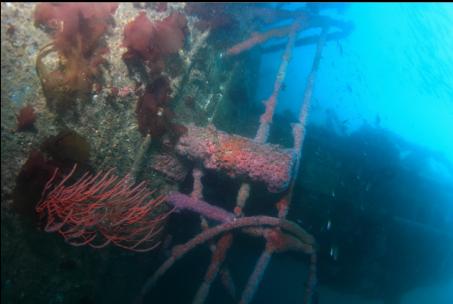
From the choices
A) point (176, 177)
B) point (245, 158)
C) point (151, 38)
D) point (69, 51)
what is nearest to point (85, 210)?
point (176, 177)

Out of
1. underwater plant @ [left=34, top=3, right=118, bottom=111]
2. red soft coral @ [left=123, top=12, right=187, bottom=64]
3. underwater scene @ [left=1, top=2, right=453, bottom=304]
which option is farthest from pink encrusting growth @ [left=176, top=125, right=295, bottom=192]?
underwater plant @ [left=34, top=3, right=118, bottom=111]

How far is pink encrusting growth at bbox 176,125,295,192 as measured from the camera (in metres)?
4.25

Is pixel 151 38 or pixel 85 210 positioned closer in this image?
pixel 85 210

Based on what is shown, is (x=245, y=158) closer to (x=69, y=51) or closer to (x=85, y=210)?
(x=85, y=210)

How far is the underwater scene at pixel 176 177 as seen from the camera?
369cm

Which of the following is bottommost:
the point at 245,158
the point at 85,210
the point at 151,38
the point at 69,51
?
the point at 85,210

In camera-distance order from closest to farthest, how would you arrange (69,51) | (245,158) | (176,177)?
(69,51)
(245,158)
(176,177)

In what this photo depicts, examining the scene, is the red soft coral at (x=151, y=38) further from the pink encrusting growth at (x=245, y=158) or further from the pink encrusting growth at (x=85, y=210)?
the pink encrusting growth at (x=85, y=210)

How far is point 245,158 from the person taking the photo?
169 inches

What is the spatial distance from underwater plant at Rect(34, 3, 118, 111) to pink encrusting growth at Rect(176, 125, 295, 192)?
167cm

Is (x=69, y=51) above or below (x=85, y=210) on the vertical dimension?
above

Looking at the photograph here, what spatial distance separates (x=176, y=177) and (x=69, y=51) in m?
2.34

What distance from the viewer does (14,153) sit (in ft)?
11.7

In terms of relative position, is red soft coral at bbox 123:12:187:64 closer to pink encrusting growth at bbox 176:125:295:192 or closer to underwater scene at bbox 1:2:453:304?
underwater scene at bbox 1:2:453:304
